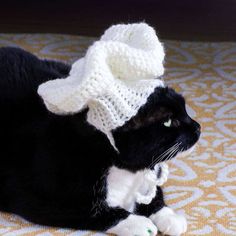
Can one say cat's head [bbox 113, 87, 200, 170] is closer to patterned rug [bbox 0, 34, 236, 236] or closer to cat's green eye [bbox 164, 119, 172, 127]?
cat's green eye [bbox 164, 119, 172, 127]

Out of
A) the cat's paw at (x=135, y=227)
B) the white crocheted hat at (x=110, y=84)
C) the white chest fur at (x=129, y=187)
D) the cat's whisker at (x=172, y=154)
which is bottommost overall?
the cat's paw at (x=135, y=227)

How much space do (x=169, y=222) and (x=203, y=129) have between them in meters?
0.44

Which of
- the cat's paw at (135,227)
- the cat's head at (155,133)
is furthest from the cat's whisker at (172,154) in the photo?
the cat's paw at (135,227)

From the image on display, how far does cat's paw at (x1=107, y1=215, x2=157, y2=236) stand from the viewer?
0.86 m

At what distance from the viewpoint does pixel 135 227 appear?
34.1 inches

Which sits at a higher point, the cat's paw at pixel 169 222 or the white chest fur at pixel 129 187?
the white chest fur at pixel 129 187

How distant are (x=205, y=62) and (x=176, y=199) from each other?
756 millimetres

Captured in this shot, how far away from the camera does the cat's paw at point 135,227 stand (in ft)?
2.83

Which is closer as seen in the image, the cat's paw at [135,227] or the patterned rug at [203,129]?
the cat's paw at [135,227]

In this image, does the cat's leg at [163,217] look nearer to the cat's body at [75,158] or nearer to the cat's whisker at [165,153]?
the cat's body at [75,158]

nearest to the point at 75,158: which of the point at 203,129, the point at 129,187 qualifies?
the point at 129,187

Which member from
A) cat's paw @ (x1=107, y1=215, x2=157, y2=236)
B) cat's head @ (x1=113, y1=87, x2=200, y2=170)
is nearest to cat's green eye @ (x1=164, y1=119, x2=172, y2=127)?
cat's head @ (x1=113, y1=87, x2=200, y2=170)

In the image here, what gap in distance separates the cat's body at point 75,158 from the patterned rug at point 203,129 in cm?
5

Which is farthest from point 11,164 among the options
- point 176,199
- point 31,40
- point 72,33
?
point 72,33
